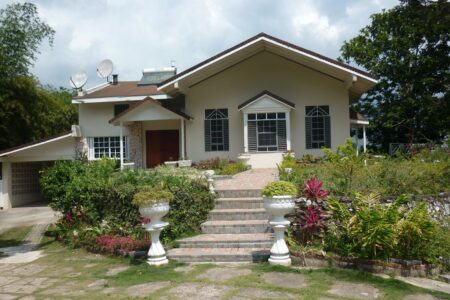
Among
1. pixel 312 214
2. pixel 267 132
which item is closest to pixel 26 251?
pixel 312 214

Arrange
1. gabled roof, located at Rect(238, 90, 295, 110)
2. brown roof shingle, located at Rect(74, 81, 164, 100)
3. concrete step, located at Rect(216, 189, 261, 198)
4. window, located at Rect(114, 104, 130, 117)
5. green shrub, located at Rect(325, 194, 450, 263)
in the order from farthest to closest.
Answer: window, located at Rect(114, 104, 130, 117) < brown roof shingle, located at Rect(74, 81, 164, 100) < gabled roof, located at Rect(238, 90, 295, 110) < concrete step, located at Rect(216, 189, 261, 198) < green shrub, located at Rect(325, 194, 450, 263)

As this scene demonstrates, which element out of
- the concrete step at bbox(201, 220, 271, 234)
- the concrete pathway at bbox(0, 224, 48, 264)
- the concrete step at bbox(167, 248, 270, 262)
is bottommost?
the concrete pathway at bbox(0, 224, 48, 264)

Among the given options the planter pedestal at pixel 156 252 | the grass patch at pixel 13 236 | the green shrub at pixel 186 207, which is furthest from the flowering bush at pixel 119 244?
the grass patch at pixel 13 236

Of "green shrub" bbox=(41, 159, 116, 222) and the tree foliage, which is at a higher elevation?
the tree foliage

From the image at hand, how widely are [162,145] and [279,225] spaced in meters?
13.8

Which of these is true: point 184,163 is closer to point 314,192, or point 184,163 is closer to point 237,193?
point 237,193

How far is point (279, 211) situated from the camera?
753 centimetres

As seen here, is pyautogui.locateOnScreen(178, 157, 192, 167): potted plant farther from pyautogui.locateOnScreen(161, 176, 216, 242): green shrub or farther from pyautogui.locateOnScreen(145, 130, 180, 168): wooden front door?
pyautogui.locateOnScreen(161, 176, 216, 242): green shrub

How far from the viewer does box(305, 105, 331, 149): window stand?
59.3 ft

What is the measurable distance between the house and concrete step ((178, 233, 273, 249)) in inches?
354

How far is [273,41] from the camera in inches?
653

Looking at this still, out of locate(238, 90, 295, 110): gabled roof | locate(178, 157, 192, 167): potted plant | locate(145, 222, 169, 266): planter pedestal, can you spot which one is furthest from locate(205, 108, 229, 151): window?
locate(145, 222, 169, 266): planter pedestal

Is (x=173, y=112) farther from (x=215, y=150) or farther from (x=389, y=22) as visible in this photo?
(x=389, y=22)

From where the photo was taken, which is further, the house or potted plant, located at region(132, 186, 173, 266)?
the house
